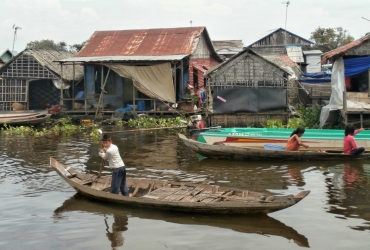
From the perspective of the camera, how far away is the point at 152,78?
74.9 ft

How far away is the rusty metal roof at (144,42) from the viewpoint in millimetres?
24672

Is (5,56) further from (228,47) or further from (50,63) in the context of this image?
(228,47)

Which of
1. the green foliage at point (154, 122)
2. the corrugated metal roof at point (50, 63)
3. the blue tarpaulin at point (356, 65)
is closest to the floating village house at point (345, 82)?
the blue tarpaulin at point (356, 65)

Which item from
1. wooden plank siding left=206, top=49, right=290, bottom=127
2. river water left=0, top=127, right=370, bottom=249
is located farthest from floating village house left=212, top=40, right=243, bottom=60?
river water left=0, top=127, right=370, bottom=249

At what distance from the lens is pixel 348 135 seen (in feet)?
39.5

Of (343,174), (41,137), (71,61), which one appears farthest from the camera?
(71,61)

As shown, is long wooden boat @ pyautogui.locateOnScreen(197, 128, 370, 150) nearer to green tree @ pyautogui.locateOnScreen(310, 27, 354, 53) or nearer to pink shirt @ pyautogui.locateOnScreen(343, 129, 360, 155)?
pink shirt @ pyautogui.locateOnScreen(343, 129, 360, 155)

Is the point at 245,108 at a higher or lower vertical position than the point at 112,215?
higher

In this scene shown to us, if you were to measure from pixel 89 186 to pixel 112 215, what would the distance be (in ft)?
4.66

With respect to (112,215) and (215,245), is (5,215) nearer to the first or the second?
(112,215)

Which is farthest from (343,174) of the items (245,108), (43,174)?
(245,108)

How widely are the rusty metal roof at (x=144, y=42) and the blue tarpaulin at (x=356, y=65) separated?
9.70m

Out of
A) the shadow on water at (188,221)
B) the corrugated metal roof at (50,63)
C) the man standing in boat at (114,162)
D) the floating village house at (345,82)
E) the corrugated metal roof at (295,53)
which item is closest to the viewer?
the shadow on water at (188,221)

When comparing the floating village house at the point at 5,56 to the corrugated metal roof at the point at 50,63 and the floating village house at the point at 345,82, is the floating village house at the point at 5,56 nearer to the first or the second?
the corrugated metal roof at the point at 50,63
